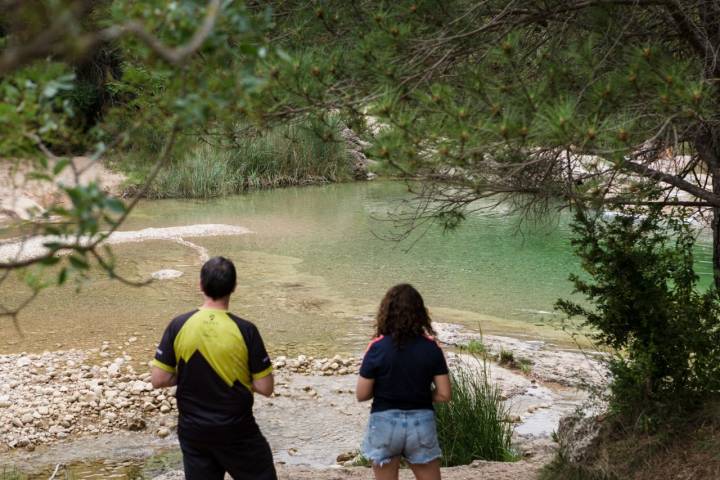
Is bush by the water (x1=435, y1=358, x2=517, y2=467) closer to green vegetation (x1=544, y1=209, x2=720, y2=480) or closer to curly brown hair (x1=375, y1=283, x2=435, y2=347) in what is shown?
green vegetation (x1=544, y1=209, x2=720, y2=480)

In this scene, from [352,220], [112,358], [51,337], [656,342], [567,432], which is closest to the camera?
[656,342]

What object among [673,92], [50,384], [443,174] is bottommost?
[50,384]

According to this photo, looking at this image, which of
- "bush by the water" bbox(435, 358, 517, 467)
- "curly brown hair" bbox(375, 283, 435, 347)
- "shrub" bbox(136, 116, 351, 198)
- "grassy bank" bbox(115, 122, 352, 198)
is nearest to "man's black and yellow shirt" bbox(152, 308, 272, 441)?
"curly brown hair" bbox(375, 283, 435, 347)

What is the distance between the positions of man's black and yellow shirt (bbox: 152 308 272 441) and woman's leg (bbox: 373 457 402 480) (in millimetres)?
643

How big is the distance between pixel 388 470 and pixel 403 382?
45cm

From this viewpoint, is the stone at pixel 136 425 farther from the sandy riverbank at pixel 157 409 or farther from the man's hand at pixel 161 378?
the man's hand at pixel 161 378

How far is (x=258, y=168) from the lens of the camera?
24.0 m

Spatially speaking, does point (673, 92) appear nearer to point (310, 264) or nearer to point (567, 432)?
point (567, 432)

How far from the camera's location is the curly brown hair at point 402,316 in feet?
13.1

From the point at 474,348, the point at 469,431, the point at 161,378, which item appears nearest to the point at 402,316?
the point at 161,378

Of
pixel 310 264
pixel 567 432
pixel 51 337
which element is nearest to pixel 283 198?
pixel 310 264

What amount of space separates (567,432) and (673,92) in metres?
2.45

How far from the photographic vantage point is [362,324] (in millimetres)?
10758

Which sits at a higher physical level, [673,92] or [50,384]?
[673,92]
